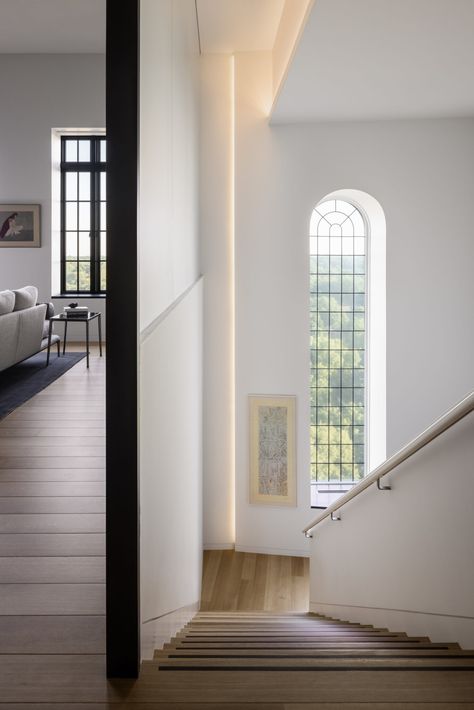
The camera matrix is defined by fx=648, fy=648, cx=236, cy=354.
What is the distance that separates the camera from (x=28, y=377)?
21.2 ft

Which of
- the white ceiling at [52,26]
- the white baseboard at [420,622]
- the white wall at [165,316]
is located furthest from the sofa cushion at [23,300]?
the white baseboard at [420,622]

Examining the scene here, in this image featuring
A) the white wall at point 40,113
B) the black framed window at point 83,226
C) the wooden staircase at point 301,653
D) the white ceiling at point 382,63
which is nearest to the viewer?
the wooden staircase at point 301,653

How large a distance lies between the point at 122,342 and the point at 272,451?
5269mm

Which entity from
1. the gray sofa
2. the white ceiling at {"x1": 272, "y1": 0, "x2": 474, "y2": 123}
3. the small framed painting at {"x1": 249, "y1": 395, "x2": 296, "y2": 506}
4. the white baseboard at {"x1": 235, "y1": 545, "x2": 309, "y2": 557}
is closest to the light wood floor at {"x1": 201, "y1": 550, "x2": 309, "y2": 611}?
the white baseboard at {"x1": 235, "y1": 545, "x2": 309, "y2": 557}

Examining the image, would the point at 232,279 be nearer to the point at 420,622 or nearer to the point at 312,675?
the point at 420,622

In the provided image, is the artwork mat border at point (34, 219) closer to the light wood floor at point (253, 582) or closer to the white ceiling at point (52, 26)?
the white ceiling at point (52, 26)

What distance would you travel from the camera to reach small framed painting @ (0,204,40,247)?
979 cm

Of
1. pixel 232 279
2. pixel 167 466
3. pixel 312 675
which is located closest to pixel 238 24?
pixel 232 279

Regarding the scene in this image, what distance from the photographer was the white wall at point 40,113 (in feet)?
31.7

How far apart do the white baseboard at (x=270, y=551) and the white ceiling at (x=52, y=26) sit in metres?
6.68

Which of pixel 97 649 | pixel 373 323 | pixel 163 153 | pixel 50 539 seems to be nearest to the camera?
pixel 97 649

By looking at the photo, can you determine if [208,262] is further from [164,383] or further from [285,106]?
[164,383]

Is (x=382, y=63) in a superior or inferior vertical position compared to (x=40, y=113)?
inferior

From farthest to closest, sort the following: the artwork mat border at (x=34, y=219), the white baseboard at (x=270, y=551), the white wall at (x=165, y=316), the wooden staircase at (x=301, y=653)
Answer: the artwork mat border at (x=34, y=219), the white baseboard at (x=270, y=551), the white wall at (x=165, y=316), the wooden staircase at (x=301, y=653)
